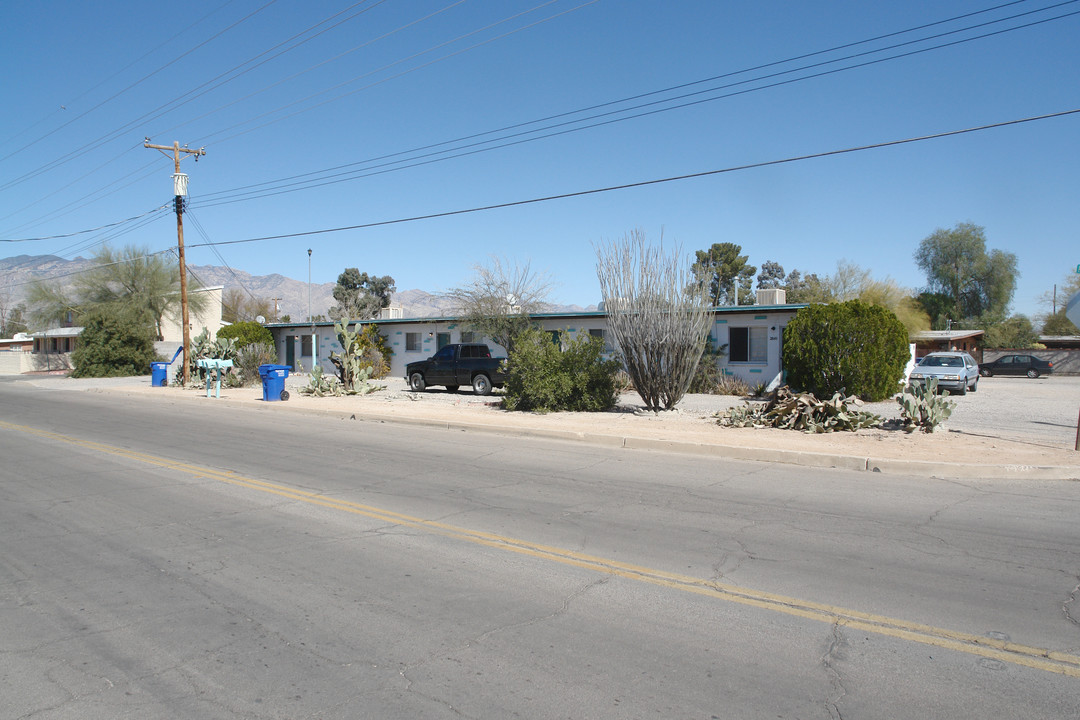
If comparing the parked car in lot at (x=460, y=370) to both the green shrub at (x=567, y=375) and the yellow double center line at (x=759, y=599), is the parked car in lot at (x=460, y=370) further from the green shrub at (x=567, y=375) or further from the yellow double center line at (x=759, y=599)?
the yellow double center line at (x=759, y=599)

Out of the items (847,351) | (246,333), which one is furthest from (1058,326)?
(246,333)

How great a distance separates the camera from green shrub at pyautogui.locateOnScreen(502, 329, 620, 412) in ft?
59.6

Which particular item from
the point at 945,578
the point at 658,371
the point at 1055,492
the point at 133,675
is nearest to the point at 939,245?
the point at 658,371

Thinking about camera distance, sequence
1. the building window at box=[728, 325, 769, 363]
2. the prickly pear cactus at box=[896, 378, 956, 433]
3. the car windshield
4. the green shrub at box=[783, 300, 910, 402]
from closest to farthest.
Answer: the prickly pear cactus at box=[896, 378, 956, 433] → the green shrub at box=[783, 300, 910, 402] → the building window at box=[728, 325, 769, 363] → the car windshield

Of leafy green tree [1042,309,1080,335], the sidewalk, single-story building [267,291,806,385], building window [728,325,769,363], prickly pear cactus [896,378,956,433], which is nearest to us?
the sidewalk

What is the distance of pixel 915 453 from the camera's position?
1155 centimetres

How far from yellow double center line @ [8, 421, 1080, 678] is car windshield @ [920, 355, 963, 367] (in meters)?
25.4

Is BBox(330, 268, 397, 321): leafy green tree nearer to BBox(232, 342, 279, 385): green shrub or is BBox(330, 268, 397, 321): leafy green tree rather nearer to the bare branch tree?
BBox(232, 342, 279, 385): green shrub

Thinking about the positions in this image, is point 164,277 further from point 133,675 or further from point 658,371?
point 133,675

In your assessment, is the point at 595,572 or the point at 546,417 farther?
the point at 546,417

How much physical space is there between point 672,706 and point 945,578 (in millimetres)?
3278

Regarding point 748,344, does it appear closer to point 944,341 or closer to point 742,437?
point 742,437

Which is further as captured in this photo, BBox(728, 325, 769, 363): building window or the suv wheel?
BBox(728, 325, 769, 363): building window

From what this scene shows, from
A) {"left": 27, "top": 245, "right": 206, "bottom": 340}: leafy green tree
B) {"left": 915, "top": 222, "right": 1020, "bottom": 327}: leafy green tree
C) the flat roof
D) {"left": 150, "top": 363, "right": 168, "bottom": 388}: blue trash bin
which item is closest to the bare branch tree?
the flat roof
